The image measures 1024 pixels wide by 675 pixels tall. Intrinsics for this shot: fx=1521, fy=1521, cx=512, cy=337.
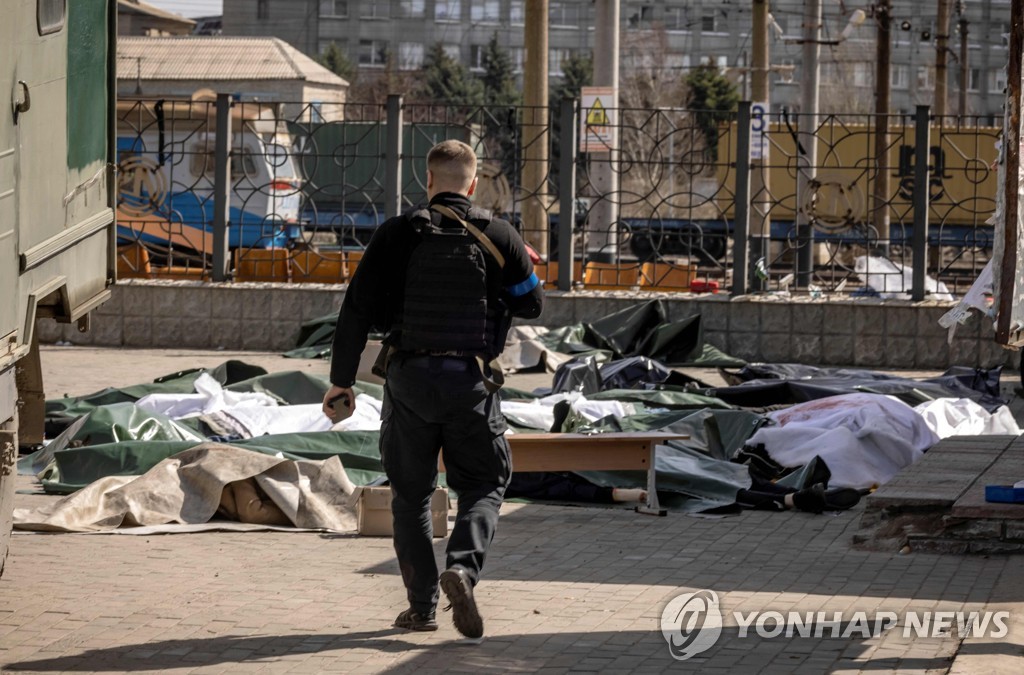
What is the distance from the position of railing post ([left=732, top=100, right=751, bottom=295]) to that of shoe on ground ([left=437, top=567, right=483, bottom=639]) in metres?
10.3

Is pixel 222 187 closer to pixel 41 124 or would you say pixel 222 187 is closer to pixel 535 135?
pixel 535 135

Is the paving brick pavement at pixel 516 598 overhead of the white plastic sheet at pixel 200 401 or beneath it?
beneath

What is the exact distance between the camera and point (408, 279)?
5441 millimetres

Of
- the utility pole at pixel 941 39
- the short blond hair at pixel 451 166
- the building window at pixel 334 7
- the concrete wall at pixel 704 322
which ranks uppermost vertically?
the building window at pixel 334 7

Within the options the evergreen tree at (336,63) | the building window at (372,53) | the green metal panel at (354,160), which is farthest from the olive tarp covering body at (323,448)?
the building window at (372,53)

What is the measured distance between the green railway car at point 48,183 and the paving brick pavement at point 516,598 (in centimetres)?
63

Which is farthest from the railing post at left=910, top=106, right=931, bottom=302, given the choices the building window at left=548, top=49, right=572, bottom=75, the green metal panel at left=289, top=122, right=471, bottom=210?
the building window at left=548, top=49, right=572, bottom=75

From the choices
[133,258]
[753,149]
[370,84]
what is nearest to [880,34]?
[753,149]

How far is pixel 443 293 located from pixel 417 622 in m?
1.20

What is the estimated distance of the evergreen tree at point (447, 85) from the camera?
229ft

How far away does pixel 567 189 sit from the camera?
15.5 meters

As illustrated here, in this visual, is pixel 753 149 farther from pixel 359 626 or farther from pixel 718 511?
pixel 359 626

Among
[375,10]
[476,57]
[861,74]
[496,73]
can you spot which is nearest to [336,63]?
[496,73]

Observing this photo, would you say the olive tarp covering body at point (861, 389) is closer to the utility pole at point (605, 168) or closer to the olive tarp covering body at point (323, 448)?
the olive tarp covering body at point (323, 448)
